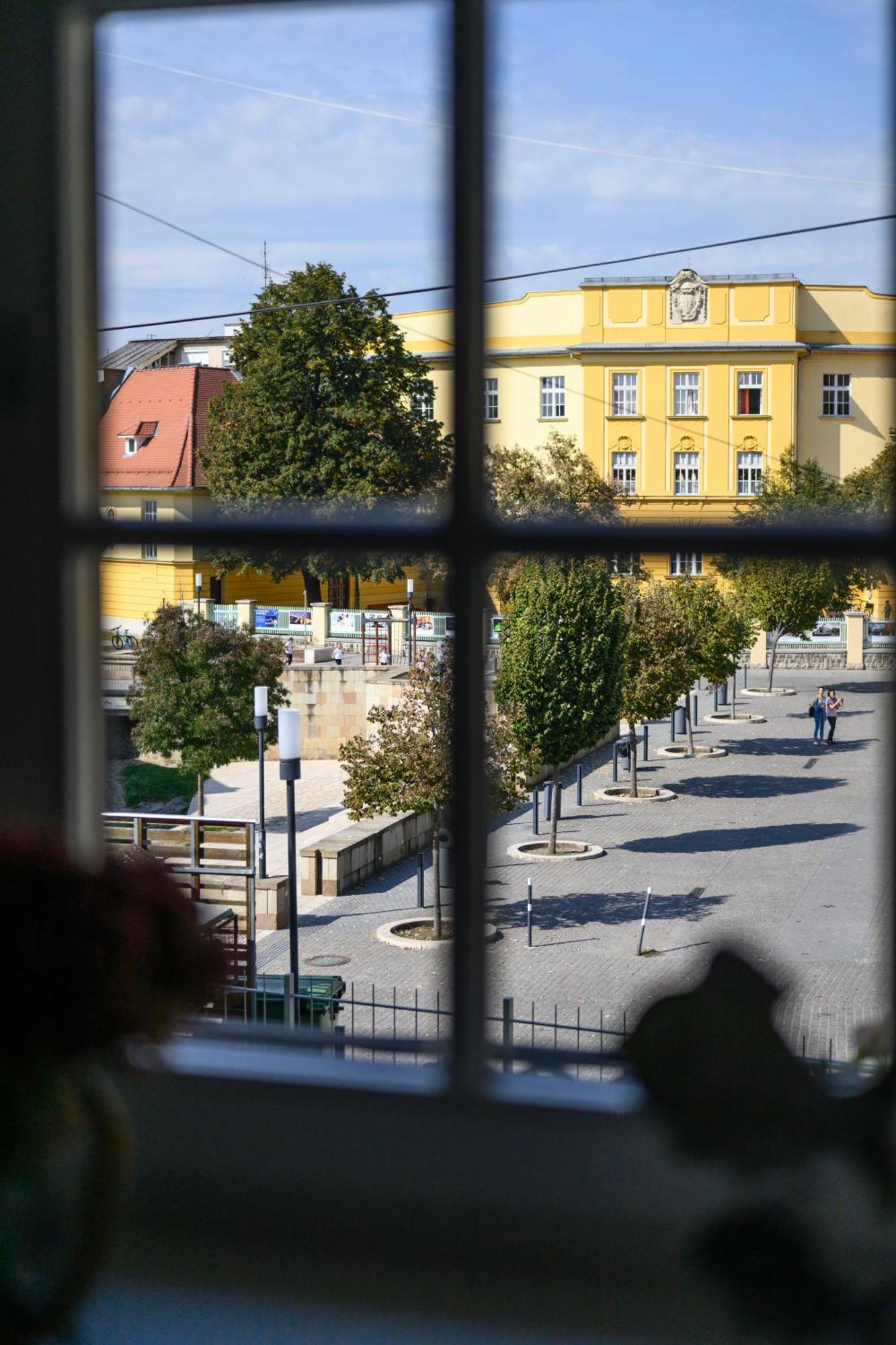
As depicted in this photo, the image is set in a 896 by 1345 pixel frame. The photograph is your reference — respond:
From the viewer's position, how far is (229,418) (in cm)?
154

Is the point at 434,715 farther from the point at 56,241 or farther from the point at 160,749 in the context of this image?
the point at 56,241

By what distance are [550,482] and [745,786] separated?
Answer: 358cm

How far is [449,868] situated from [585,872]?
376cm

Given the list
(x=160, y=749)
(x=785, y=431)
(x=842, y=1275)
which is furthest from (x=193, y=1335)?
(x=160, y=749)

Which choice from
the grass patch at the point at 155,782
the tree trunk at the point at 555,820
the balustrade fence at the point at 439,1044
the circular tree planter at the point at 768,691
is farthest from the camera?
the tree trunk at the point at 555,820

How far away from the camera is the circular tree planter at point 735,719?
2730 millimetres

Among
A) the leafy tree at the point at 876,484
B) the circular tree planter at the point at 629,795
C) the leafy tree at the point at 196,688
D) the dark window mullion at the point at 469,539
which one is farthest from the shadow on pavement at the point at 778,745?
the dark window mullion at the point at 469,539

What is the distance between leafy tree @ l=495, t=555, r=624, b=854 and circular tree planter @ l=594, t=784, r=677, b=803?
136 millimetres

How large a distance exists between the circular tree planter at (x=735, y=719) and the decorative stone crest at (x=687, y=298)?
4.53 ft

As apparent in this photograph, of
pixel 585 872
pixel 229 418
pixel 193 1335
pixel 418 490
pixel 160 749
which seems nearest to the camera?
pixel 193 1335

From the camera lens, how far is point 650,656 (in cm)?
315

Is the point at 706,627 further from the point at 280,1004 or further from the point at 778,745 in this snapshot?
the point at 778,745

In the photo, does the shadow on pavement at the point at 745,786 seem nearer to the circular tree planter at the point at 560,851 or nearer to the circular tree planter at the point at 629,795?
the circular tree planter at the point at 629,795

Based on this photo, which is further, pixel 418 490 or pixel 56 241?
pixel 418 490
